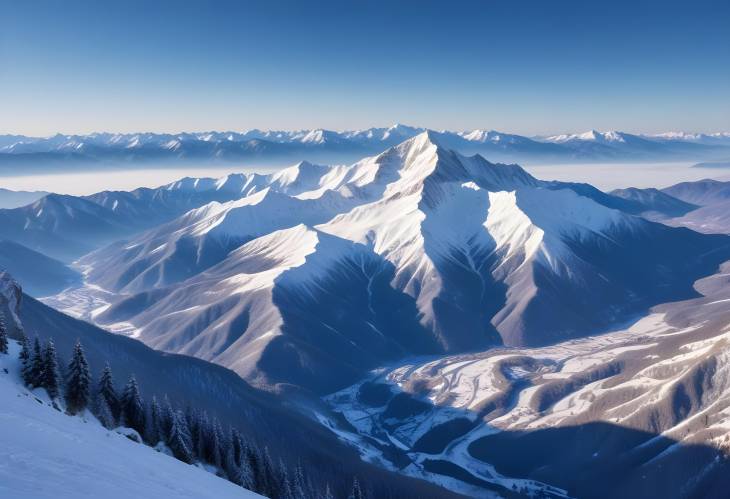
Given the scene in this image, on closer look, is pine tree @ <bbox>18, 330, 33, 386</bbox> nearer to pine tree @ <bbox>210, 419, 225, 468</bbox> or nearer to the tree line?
the tree line

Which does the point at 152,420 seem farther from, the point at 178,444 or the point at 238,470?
the point at 238,470

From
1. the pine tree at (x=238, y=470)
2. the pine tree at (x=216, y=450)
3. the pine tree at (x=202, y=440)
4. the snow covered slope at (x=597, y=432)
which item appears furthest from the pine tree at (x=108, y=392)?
the snow covered slope at (x=597, y=432)

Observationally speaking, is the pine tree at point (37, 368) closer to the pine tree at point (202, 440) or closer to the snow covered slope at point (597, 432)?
the pine tree at point (202, 440)

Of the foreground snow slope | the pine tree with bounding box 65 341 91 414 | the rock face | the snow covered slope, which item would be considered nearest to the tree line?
the pine tree with bounding box 65 341 91 414

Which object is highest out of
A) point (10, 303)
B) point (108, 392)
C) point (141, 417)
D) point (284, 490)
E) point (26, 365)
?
point (26, 365)

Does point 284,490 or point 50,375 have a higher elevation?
point 50,375

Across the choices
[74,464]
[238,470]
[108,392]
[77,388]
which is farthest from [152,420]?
[74,464]
